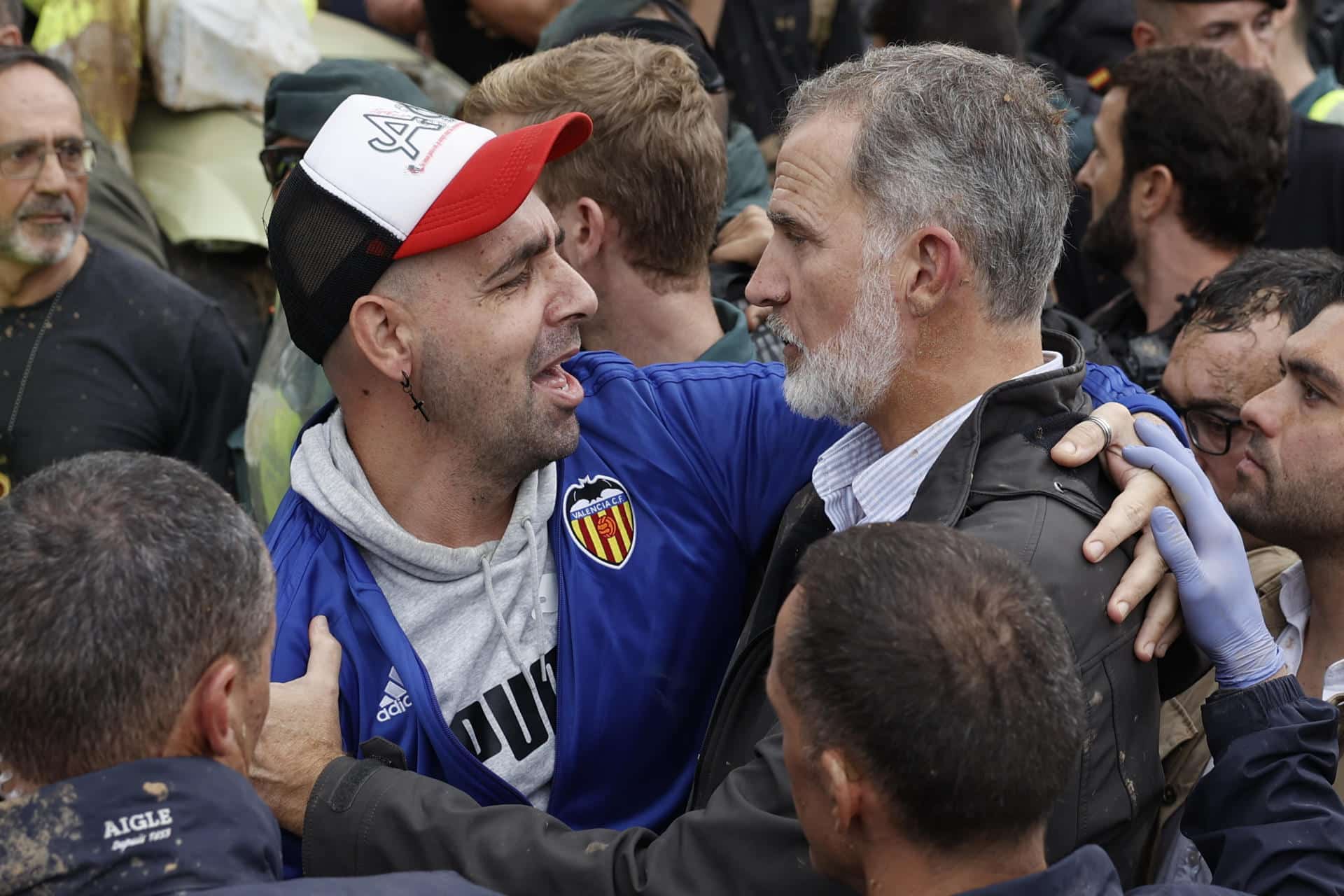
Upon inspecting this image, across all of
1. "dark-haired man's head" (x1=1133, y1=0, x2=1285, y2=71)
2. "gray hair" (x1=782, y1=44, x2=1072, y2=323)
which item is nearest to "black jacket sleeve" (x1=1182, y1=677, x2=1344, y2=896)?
"gray hair" (x1=782, y1=44, x2=1072, y2=323)

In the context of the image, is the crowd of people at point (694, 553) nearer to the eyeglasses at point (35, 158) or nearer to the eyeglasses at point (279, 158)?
the eyeglasses at point (279, 158)

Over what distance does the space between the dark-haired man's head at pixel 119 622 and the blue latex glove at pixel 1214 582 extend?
1385 millimetres

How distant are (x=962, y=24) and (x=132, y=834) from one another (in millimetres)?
4313

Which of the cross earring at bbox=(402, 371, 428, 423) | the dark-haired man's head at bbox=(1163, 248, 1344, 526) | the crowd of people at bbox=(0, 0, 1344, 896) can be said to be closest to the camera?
the crowd of people at bbox=(0, 0, 1344, 896)

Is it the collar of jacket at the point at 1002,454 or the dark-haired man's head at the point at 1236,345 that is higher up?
the collar of jacket at the point at 1002,454

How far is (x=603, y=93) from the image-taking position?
3332 millimetres

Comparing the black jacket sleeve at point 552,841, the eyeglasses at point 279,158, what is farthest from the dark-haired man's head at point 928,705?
the eyeglasses at point 279,158

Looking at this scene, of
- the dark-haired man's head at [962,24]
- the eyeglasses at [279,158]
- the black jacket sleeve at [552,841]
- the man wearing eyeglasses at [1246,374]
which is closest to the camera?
the black jacket sleeve at [552,841]

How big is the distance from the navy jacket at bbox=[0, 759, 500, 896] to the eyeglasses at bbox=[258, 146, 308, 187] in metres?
2.81

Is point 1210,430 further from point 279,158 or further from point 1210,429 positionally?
point 279,158

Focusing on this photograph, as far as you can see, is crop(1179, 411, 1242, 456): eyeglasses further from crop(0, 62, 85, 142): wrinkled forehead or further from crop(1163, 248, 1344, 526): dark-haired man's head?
crop(0, 62, 85, 142): wrinkled forehead

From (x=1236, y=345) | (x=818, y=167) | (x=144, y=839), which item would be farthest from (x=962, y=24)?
(x=144, y=839)

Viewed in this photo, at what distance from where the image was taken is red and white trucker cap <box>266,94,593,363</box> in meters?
2.56

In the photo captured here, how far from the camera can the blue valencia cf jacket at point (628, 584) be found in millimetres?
2471
